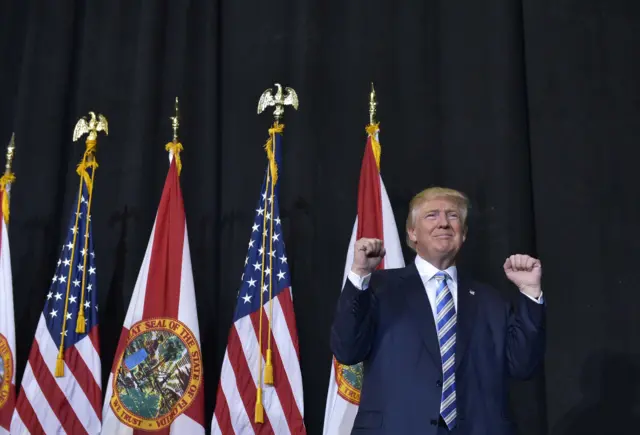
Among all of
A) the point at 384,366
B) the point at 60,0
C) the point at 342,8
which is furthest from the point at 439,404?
the point at 60,0

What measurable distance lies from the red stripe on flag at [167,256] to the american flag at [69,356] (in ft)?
1.12

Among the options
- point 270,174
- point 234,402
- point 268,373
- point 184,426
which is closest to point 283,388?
point 268,373

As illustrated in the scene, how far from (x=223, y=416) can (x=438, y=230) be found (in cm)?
146

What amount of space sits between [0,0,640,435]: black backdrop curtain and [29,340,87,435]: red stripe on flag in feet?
1.63

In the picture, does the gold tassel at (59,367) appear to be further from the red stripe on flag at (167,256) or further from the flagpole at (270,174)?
the flagpole at (270,174)

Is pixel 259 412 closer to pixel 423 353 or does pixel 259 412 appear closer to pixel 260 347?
pixel 260 347

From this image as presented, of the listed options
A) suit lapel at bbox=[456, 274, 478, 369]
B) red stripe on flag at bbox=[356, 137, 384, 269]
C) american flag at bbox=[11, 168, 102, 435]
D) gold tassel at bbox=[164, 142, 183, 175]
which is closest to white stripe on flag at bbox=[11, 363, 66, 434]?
american flag at bbox=[11, 168, 102, 435]

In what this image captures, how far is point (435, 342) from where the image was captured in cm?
218

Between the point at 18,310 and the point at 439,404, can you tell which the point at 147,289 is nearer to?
the point at 18,310

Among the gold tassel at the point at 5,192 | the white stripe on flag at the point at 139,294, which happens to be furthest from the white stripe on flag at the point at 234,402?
the gold tassel at the point at 5,192

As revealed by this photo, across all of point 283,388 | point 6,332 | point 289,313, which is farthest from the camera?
point 6,332

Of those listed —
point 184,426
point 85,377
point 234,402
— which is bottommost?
point 184,426

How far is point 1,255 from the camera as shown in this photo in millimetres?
3955

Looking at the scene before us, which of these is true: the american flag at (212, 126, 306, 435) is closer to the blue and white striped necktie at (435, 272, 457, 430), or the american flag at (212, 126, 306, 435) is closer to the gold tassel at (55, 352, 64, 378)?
the gold tassel at (55, 352, 64, 378)
